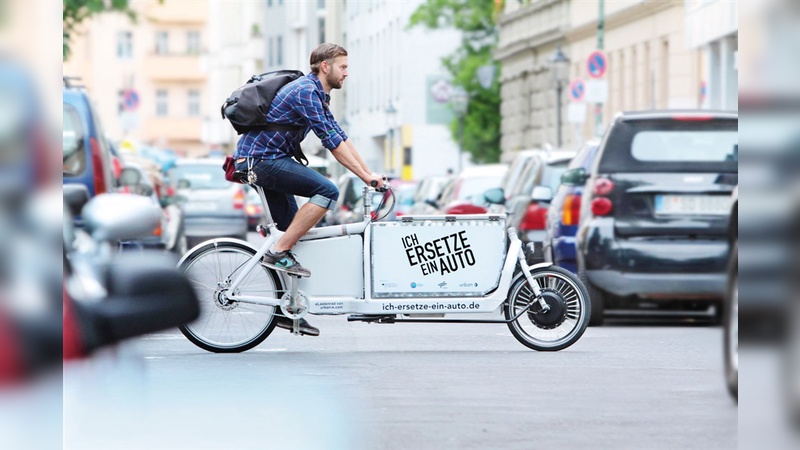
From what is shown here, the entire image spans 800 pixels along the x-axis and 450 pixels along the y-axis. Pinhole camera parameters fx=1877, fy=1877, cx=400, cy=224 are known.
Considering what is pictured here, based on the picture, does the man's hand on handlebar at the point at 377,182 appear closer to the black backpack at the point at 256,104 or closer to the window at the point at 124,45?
the black backpack at the point at 256,104

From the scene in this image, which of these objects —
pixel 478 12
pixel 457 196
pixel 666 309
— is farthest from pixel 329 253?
pixel 478 12

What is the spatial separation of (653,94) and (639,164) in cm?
3254

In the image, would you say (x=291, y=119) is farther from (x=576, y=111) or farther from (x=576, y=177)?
(x=576, y=111)

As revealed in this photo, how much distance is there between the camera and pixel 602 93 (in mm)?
33844

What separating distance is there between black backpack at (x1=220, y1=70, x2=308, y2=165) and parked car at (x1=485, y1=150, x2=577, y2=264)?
604 centimetres

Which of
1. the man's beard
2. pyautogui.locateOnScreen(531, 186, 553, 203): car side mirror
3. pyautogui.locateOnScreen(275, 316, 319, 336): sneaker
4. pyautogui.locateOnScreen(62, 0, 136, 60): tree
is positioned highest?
pyautogui.locateOnScreen(62, 0, 136, 60): tree

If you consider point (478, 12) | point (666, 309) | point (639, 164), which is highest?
point (478, 12)

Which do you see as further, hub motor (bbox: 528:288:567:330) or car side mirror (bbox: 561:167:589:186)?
car side mirror (bbox: 561:167:589:186)

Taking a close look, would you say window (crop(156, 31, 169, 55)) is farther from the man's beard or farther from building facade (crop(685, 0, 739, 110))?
the man's beard

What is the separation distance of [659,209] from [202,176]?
22457mm

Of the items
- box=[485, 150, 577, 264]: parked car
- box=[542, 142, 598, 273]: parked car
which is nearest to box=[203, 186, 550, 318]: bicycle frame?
box=[542, 142, 598, 273]: parked car

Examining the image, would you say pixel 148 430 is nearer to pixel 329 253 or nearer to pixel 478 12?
pixel 329 253

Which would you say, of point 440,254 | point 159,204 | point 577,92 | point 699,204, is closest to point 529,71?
point 577,92

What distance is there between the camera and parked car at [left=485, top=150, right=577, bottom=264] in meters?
16.9
